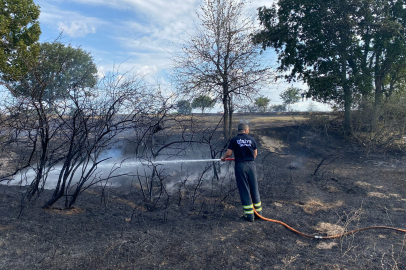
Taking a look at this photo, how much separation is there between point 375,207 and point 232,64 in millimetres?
6186

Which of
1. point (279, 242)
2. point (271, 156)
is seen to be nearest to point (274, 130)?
point (271, 156)

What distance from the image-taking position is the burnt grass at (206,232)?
362 centimetres

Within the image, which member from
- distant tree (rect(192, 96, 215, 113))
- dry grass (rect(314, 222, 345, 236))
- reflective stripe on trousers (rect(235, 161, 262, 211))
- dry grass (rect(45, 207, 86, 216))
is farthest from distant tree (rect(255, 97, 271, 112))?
dry grass (rect(45, 207, 86, 216))

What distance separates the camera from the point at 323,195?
23.9 feet

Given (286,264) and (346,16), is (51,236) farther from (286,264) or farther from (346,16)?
(346,16)

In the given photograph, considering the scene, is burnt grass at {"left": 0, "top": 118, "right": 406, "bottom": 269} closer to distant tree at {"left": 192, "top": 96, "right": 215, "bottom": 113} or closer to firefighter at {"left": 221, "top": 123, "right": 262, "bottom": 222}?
firefighter at {"left": 221, "top": 123, "right": 262, "bottom": 222}

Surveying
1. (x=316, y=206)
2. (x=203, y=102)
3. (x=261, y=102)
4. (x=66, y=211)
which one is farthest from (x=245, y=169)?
(x=261, y=102)

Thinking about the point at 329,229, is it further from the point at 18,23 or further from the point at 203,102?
the point at 18,23

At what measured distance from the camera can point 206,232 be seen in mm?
4590

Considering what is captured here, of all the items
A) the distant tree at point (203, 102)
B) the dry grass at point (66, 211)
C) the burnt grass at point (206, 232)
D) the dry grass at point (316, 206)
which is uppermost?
the distant tree at point (203, 102)

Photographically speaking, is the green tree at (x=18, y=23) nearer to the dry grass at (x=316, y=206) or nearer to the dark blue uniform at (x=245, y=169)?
the dark blue uniform at (x=245, y=169)

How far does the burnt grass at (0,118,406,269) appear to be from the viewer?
11.9 ft

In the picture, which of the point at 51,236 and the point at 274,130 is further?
the point at 274,130

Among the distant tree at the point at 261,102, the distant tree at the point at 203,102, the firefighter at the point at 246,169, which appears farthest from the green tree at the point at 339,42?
the firefighter at the point at 246,169
